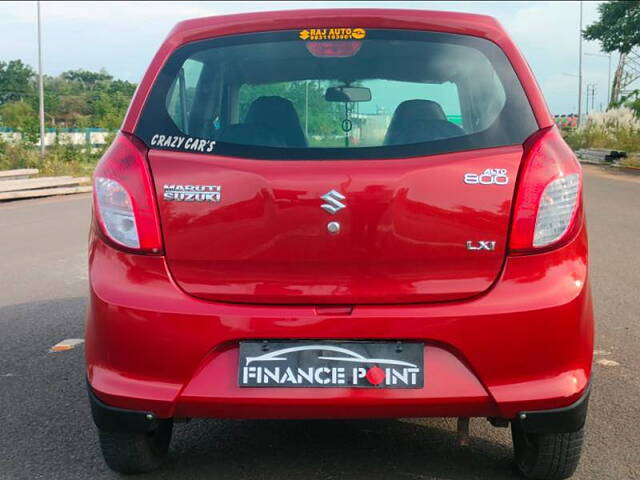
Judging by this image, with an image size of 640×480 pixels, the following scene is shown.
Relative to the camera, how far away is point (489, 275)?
106 inches

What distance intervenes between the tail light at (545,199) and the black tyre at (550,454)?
615 mm

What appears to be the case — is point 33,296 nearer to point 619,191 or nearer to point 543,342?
point 543,342

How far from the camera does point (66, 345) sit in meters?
5.28

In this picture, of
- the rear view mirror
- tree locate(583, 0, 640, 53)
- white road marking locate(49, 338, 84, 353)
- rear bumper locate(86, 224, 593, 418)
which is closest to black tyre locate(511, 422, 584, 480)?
rear bumper locate(86, 224, 593, 418)

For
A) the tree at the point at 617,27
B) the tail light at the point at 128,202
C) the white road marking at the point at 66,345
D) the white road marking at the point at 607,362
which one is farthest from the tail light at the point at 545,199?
the tree at the point at 617,27

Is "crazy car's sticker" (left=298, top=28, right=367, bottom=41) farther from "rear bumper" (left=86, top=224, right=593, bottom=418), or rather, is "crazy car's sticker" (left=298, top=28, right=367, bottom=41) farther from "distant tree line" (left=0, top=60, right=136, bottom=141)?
"distant tree line" (left=0, top=60, right=136, bottom=141)

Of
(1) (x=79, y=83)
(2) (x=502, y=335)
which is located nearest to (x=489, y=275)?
(2) (x=502, y=335)

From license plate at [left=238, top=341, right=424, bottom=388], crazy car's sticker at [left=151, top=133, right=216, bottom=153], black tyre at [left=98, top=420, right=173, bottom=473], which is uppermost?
crazy car's sticker at [left=151, top=133, right=216, bottom=153]

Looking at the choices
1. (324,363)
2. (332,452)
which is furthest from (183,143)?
(332,452)

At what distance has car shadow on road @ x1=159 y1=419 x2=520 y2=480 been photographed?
317 cm

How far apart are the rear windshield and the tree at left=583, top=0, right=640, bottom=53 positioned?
42.6 meters

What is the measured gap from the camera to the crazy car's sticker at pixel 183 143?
9.20ft

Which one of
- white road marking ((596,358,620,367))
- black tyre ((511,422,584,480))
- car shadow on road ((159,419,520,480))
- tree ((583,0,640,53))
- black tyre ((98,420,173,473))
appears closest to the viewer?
black tyre ((511,422,584,480))

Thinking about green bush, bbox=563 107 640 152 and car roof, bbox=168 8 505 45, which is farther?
green bush, bbox=563 107 640 152
